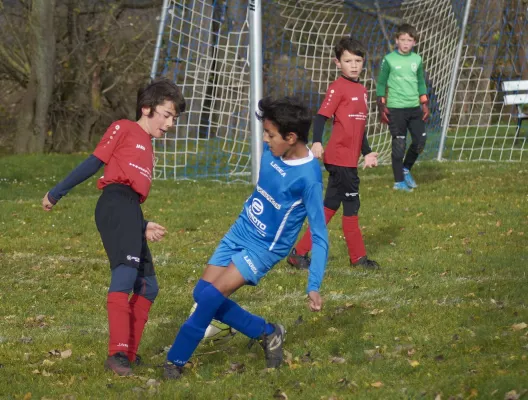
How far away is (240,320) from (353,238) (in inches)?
128

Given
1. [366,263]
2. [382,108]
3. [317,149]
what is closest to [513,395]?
[317,149]

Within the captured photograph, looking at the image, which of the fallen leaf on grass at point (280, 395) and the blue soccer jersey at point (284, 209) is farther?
the blue soccer jersey at point (284, 209)

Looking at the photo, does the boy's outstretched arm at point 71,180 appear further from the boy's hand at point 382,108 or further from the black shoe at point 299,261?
the boy's hand at point 382,108

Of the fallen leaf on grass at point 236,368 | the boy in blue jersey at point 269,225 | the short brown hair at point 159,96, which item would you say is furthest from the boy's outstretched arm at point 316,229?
the short brown hair at point 159,96

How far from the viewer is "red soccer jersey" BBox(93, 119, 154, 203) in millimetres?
6512

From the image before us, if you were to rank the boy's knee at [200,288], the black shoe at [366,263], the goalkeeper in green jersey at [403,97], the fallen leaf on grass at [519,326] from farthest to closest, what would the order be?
1. the goalkeeper in green jersey at [403,97]
2. the black shoe at [366,263]
3. the fallen leaf on grass at [519,326]
4. the boy's knee at [200,288]

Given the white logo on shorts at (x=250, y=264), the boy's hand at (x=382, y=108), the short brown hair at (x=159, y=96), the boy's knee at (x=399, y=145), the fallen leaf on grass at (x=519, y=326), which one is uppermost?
the short brown hair at (x=159, y=96)

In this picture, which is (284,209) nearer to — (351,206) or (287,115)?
(287,115)

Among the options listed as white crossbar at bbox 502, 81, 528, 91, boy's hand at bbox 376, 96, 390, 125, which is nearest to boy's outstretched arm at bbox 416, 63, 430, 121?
boy's hand at bbox 376, 96, 390, 125

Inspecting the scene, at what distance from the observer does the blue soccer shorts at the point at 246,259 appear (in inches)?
247

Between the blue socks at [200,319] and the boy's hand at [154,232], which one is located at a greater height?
the boy's hand at [154,232]

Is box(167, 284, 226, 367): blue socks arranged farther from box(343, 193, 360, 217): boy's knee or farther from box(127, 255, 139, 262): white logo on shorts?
box(343, 193, 360, 217): boy's knee

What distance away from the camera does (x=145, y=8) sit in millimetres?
24641

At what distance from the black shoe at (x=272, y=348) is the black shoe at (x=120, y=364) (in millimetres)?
830
